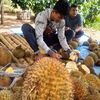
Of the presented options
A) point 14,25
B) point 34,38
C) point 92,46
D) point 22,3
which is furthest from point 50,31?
point 22,3

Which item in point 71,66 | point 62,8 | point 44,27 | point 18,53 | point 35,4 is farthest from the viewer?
point 35,4

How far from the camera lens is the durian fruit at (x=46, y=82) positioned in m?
2.06

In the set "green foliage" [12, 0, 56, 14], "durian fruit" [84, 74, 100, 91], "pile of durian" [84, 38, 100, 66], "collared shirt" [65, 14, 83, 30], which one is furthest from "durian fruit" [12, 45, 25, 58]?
"green foliage" [12, 0, 56, 14]

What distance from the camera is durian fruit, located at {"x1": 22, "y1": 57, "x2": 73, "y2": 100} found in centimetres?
206

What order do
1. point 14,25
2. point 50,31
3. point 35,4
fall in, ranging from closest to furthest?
point 50,31 < point 14,25 < point 35,4

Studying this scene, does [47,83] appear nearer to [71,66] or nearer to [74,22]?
[71,66]

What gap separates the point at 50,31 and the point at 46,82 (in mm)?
2664

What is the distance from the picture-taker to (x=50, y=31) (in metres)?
4.69

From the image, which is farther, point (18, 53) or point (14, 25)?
point (14, 25)

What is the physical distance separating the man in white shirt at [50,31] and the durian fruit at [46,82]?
70.3 inches

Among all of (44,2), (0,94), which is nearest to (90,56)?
(0,94)

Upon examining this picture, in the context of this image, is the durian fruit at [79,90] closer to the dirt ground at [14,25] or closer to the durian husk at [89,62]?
the durian husk at [89,62]

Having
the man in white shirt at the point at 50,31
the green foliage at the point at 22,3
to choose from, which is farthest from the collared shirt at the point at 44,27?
the green foliage at the point at 22,3

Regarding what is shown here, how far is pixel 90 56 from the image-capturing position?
5.00m
